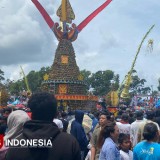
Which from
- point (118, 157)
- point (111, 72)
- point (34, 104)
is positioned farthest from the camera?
point (111, 72)

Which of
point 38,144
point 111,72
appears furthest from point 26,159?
point 111,72

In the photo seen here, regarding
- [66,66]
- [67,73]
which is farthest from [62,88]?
[66,66]

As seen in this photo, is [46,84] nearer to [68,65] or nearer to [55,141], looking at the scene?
[68,65]

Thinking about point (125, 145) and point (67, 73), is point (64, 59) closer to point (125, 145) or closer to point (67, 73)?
point (67, 73)

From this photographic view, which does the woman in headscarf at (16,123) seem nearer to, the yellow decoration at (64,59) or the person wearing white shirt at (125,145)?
the person wearing white shirt at (125,145)

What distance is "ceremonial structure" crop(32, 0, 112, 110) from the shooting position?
3491 cm

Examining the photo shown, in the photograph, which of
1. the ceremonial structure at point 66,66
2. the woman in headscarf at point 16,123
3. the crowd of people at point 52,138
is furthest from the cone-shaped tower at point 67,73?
the woman in headscarf at point 16,123

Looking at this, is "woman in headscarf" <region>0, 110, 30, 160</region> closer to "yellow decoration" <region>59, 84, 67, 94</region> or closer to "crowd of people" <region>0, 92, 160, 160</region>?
"crowd of people" <region>0, 92, 160, 160</region>

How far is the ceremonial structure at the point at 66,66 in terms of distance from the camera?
1374 inches

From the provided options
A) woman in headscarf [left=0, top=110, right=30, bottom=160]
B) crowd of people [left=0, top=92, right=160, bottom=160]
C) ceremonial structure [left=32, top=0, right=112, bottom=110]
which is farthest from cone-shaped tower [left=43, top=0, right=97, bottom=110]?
woman in headscarf [left=0, top=110, right=30, bottom=160]

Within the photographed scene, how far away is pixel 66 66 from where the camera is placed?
36.2 metres

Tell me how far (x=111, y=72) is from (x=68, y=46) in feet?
114

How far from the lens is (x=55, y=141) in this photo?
271 cm

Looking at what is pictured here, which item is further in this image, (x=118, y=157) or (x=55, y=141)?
(x=118, y=157)
